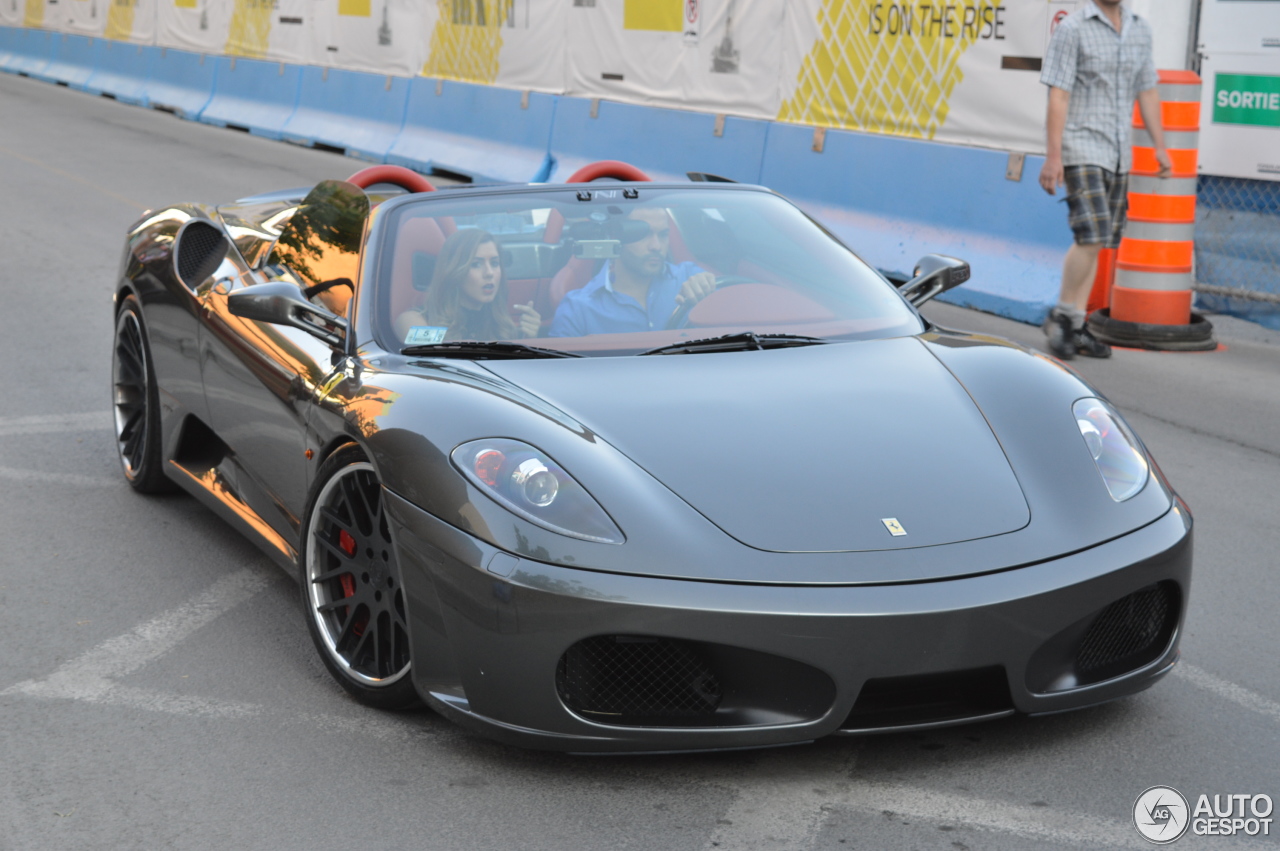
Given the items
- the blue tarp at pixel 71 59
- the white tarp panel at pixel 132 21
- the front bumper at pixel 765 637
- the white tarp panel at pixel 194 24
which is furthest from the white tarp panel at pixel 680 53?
the blue tarp at pixel 71 59

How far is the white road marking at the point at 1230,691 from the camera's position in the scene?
3.61 meters

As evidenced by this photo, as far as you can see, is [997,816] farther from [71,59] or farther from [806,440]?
[71,59]

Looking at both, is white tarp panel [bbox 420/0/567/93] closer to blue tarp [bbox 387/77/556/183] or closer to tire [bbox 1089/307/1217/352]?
blue tarp [bbox 387/77/556/183]

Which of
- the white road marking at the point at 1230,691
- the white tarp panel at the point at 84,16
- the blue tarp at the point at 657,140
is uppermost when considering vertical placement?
the white tarp panel at the point at 84,16

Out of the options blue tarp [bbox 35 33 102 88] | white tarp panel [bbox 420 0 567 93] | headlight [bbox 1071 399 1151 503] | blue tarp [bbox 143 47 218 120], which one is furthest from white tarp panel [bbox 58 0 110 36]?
headlight [bbox 1071 399 1151 503]

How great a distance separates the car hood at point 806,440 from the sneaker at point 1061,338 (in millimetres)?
4585

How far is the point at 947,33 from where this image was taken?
412 inches

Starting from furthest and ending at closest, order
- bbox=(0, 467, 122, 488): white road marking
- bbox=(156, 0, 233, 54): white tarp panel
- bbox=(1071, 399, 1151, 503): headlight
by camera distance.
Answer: bbox=(156, 0, 233, 54): white tarp panel, bbox=(0, 467, 122, 488): white road marking, bbox=(1071, 399, 1151, 503): headlight

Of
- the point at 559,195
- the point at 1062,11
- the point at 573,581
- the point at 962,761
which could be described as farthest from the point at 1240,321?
the point at 573,581

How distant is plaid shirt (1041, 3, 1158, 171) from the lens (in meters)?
8.18

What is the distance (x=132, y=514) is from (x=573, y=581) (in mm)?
2896

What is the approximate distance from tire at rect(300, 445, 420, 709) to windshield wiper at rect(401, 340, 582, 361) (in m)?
0.38

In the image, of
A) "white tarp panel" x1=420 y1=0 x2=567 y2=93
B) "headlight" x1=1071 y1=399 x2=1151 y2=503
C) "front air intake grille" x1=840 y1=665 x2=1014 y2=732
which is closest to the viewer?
"front air intake grille" x1=840 y1=665 x2=1014 y2=732

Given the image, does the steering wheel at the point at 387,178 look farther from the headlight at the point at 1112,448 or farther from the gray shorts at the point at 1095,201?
the gray shorts at the point at 1095,201
